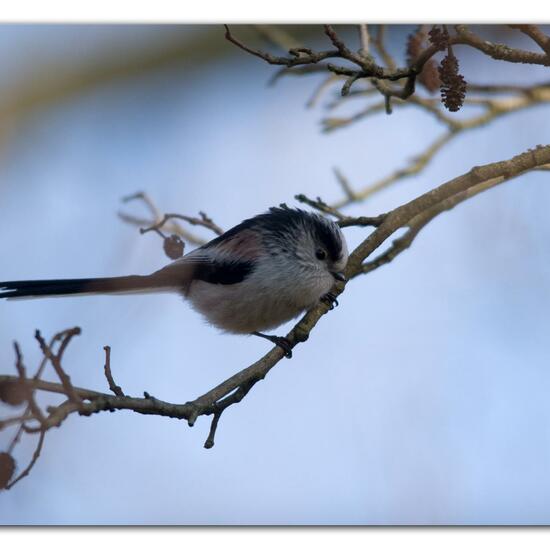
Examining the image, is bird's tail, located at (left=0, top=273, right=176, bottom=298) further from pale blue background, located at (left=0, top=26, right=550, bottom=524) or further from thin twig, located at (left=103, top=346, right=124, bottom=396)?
thin twig, located at (left=103, top=346, right=124, bottom=396)

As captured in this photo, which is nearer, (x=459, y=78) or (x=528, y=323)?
(x=459, y=78)

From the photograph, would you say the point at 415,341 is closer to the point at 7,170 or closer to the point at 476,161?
the point at 476,161

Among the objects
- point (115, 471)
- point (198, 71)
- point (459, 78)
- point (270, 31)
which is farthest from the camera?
point (198, 71)

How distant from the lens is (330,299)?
191 cm

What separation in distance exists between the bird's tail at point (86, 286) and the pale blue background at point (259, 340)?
6 centimetres

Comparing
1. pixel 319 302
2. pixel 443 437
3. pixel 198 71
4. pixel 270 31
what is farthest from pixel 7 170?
pixel 443 437

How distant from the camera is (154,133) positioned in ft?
6.85

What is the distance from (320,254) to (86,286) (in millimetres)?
618

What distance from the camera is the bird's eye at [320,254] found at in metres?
1.95
